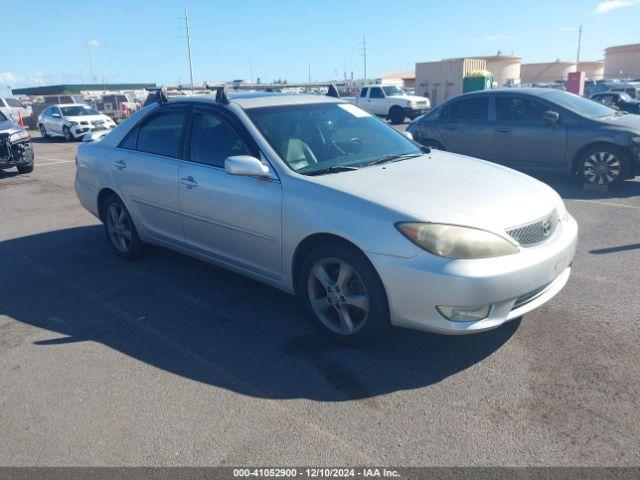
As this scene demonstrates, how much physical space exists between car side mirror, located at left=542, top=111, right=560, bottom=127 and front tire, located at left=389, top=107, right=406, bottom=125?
17.2m

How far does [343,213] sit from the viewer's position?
11.7ft

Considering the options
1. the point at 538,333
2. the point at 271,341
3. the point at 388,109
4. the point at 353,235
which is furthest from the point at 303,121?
the point at 388,109

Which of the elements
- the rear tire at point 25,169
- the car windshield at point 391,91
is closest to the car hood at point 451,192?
the rear tire at point 25,169

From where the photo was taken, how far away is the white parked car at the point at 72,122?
21922mm

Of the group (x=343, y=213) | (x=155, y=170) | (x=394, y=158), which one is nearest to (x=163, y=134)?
(x=155, y=170)

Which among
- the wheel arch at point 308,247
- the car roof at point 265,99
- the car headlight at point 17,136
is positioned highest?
the car roof at point 265,99

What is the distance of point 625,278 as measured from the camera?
4895 mm

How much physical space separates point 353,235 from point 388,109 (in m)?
23.7

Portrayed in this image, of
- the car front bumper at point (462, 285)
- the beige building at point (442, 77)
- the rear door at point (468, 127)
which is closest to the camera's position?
the car front bumper at point (462, 285)

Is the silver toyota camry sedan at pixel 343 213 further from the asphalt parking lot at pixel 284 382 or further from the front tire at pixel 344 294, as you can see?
the asphalt parking lot at pixel 284 382

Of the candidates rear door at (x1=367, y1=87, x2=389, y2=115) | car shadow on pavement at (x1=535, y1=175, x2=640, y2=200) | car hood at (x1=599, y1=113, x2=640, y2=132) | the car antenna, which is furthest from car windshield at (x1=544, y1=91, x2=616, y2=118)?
rear door at (x1=367, y1=87, x2=389, y2=115)

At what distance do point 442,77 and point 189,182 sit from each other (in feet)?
104

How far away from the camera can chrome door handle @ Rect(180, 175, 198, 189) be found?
466 cm

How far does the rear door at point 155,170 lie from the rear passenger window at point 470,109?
624cm
